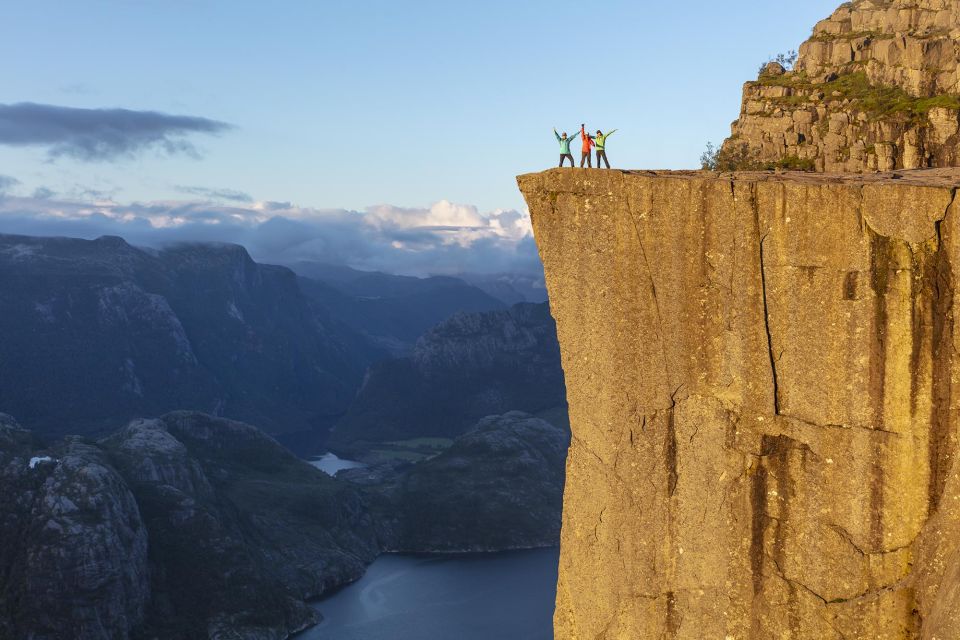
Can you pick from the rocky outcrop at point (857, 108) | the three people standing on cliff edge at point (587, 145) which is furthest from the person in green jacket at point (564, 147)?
the rocky outcrop at point (857, 108)

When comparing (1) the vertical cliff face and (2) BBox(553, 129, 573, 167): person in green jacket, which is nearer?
(1) the vertical cliff face

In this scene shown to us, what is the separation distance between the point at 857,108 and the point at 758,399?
2105 cm

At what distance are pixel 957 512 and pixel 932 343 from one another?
158 inches

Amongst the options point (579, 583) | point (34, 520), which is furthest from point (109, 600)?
point (579, 583)

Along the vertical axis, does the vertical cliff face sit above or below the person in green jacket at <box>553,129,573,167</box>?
below

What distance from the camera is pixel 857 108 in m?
44.3

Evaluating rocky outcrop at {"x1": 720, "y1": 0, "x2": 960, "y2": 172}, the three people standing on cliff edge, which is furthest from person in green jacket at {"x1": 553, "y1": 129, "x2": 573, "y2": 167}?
rocky outcrop at {"x1": 720, "y1": 0, "x2": 960, "y2": 172}

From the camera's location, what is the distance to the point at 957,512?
2603 cm

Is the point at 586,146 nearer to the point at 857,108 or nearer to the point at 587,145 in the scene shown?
the point at 587,145

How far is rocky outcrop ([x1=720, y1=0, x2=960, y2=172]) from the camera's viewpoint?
39719 millimetres

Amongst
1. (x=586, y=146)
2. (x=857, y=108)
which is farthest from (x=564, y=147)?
(x=857, y=108)

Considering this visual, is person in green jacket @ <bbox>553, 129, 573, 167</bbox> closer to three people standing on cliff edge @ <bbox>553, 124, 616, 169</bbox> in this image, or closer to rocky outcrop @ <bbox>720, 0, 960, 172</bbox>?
three people standing on cliff edge @ <bbox>553, 124, 616, 169</bbox>

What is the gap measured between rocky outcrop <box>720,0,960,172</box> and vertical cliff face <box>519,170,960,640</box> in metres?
9.67

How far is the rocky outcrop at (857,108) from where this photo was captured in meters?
39.7
